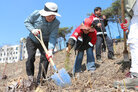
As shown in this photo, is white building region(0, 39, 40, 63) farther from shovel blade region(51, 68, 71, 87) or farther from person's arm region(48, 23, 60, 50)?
shovel blade region(51, 68, 71, 87)

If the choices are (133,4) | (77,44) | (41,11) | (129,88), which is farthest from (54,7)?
(129,88)

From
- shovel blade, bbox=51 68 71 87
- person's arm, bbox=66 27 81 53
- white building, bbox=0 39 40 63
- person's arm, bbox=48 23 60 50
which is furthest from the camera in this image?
white building, bbox=0 39 40 63

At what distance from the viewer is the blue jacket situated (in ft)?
9.55

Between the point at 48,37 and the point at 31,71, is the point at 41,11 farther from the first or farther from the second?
the point at 31,71

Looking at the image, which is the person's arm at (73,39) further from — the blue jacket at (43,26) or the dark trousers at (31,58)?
the dark trousers at (31,58)

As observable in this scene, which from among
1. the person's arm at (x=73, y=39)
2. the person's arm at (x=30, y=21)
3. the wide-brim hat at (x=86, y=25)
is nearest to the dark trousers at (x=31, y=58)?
the person's arm at (x=30, y=21)

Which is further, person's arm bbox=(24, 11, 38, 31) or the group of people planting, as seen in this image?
person's arm bbox=(24, 11, 38, 31)

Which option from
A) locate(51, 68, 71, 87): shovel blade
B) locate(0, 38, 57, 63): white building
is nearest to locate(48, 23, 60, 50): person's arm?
locate(51, 68, 71, 87): shovel blade

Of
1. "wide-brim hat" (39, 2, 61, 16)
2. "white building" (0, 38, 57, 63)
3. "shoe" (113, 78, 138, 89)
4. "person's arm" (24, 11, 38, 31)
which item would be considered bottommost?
"white building" (0, 38, 57, 63)

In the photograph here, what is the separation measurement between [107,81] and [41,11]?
5.51 feet

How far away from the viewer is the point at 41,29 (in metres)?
2.95

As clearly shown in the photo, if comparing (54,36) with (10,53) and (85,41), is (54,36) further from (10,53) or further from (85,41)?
(10,53)

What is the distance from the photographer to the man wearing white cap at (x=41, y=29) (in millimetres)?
2814

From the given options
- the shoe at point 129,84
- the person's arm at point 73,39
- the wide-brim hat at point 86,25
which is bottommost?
the shoe at point 129,84
